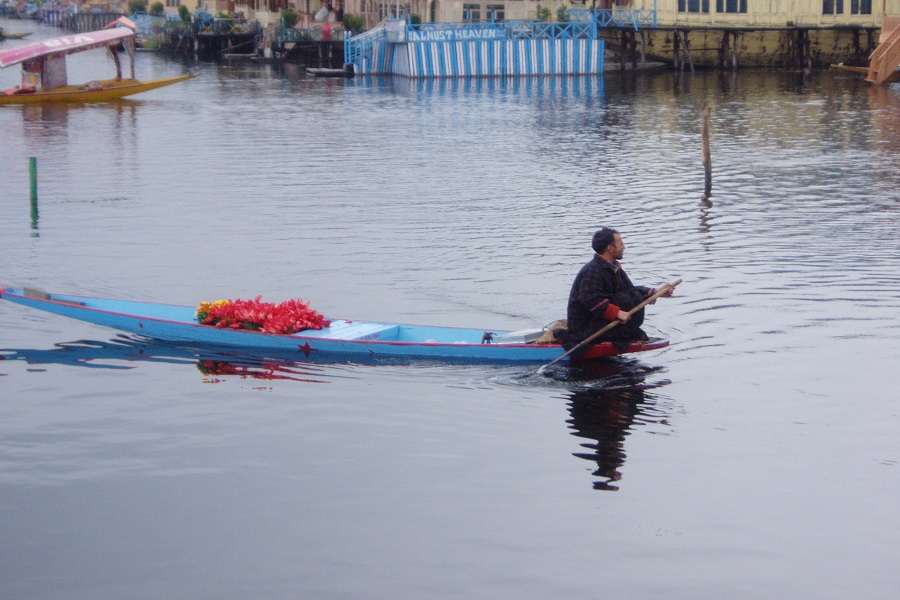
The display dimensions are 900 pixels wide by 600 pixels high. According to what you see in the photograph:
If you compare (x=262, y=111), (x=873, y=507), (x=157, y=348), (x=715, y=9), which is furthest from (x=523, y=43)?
(x=873, y=507)

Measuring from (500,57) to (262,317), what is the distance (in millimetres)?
60209

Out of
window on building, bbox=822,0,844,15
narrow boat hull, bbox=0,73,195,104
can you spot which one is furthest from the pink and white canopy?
window on building, bbox=822,0,844,15

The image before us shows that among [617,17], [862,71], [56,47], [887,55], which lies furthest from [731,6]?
[56,47]

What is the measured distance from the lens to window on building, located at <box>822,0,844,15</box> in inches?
2948

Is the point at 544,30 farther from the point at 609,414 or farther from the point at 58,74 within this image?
the point at 609,414

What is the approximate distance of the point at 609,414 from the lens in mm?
14695

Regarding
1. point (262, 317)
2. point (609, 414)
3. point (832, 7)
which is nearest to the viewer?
point (609, 414)

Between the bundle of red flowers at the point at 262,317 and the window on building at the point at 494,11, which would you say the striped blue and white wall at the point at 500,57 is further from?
the bundle of red flowers at the point at 262,317

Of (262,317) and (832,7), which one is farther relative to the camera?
(832,7)

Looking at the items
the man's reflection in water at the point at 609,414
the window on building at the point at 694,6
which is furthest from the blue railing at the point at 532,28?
the man's reflection in water at the point at 609,414

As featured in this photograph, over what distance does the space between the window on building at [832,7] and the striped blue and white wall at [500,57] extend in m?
13.4

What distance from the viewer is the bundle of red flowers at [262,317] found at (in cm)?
1712

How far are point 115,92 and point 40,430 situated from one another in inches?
1927

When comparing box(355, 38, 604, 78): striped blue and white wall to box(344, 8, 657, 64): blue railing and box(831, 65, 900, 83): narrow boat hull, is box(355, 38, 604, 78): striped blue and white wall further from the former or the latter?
box(831, 65, 900, 83): narrow boat hull
